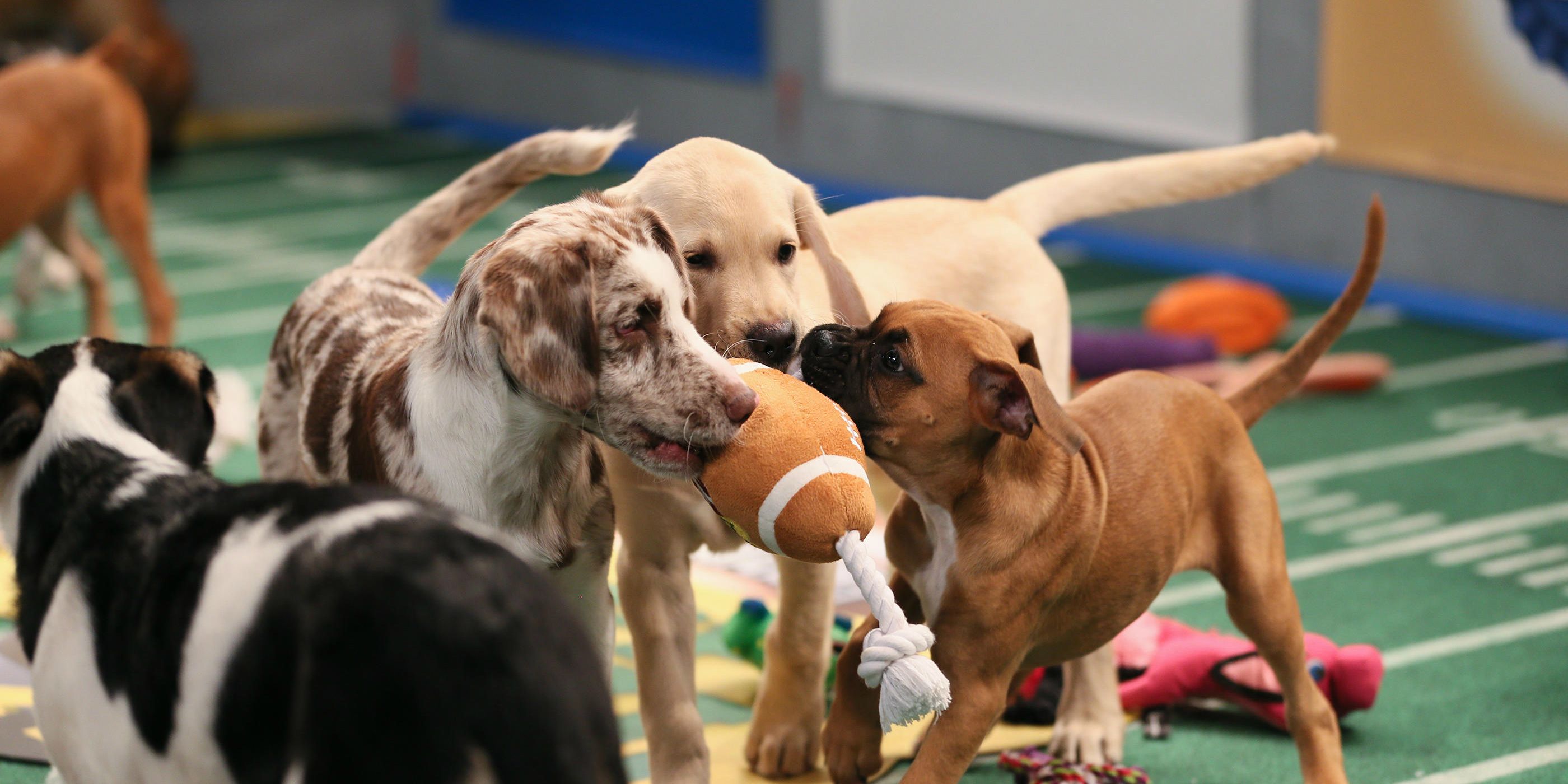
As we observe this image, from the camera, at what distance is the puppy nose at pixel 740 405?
312 centimetres

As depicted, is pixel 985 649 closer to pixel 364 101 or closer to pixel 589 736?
pixel 589 736

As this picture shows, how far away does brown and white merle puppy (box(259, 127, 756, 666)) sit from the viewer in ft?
10.0

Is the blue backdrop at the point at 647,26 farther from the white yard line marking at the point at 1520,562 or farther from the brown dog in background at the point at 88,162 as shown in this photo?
the white yard line marking at the point at 1520,562

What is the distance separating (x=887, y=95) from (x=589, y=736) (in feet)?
31.2

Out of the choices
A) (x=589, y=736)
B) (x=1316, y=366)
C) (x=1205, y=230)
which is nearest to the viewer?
(x=589, y=736)

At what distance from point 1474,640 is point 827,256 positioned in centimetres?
238

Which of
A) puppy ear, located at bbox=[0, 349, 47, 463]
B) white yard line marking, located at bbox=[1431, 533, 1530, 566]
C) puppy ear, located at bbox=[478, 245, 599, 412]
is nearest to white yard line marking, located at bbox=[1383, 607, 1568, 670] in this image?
white yard line marking, located at bbox=[1431, 533, 1530, 566]

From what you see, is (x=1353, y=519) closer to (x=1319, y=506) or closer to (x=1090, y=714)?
(x=1319, y=506)

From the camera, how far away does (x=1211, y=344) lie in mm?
7633

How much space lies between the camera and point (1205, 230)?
9.84 meters

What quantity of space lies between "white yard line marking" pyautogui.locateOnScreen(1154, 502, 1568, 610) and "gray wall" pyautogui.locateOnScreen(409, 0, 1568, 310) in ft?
8.71

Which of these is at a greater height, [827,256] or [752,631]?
[827,256]

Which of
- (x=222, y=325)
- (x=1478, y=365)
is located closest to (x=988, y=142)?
(x=1478, y=365)

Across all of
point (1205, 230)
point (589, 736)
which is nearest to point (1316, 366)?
point (1205, 230)
